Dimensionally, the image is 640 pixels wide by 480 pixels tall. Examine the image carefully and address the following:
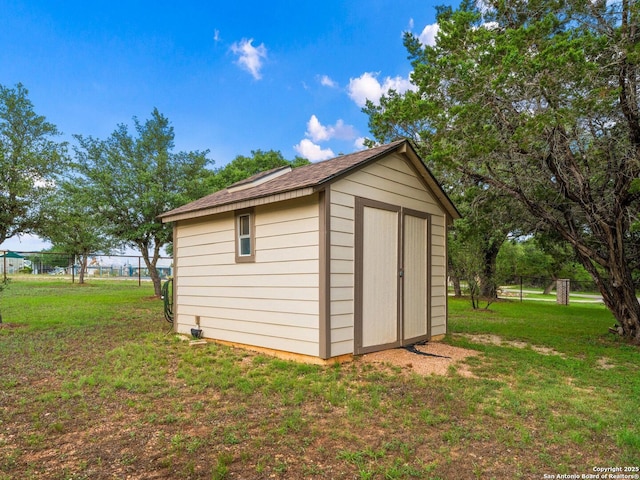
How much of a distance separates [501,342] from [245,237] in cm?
520

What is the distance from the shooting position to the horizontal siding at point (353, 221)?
5027mm

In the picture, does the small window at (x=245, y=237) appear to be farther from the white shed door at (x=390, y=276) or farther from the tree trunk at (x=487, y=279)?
the tree trunk at (x=487, y=279)

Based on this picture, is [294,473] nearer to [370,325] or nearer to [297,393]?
[297,393]

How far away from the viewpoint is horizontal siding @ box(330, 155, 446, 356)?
5027 mm

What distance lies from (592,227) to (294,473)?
25.9ft

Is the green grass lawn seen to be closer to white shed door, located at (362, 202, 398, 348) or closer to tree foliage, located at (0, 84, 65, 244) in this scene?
white shed door, located at (362, 202, 398, 348)

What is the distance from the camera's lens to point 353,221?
532 cm

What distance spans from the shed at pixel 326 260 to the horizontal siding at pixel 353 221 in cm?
2

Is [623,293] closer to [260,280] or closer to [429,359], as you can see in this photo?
→ [429,359]

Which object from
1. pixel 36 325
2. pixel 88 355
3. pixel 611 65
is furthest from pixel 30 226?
pixel 611 65

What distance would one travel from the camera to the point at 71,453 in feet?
8.71

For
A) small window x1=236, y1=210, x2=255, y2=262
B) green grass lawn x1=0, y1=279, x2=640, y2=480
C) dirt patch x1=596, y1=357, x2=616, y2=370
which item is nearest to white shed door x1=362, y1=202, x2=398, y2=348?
green grass lawn x1=0, y1=279, x2=640, y2=480

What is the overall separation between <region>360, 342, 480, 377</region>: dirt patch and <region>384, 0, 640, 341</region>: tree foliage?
3.30 metres

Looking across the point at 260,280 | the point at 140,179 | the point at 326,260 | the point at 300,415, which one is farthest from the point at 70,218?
the point at 300,415
